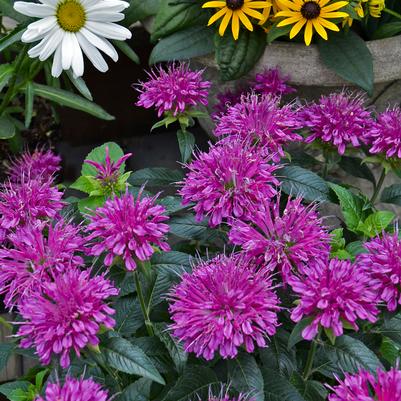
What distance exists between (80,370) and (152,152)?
1209mm

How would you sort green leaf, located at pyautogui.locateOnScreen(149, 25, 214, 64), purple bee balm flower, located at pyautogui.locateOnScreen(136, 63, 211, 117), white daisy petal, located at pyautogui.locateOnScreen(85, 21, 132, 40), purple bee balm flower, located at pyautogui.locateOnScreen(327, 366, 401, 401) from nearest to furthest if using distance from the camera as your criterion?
purple bee balm flower, located at pyautogui.locateOnScreen(327, 366, 401, 401) → purple bee balm flower, located at pyautogui.locateOnScreen(136, 63, 211, 117) → white daisy petal, located at pyautogui.locateOnScreen(85, 21, 132, 40) → green leaf, located at pyautogui.locateOnScreen(149, 25, 214, 64)

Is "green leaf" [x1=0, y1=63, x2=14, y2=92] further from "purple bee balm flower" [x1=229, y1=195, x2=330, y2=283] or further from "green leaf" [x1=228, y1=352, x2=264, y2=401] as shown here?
"green leaf" [x1=228, y1=352, x2=264, y2=401]

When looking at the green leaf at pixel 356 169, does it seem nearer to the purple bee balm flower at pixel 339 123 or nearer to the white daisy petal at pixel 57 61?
the purple bee balm flower at pixel 339 123

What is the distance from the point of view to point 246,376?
0.84 meters

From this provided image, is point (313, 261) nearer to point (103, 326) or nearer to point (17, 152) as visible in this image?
point (103, 326)

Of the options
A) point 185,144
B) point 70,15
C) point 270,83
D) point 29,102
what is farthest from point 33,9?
point 270,83

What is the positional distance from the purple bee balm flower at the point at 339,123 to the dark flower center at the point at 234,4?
282mm

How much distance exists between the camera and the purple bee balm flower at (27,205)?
39.4 inches

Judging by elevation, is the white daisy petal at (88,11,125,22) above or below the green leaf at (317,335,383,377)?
above

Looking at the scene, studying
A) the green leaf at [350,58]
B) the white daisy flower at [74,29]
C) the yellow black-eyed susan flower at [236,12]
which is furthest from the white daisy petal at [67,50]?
the green leaf at [350,58]

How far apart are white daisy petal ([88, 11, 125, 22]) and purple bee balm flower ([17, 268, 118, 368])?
0.62 m

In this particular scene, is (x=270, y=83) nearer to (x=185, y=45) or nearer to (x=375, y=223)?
(x=185, y=45)

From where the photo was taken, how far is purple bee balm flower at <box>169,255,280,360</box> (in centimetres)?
79

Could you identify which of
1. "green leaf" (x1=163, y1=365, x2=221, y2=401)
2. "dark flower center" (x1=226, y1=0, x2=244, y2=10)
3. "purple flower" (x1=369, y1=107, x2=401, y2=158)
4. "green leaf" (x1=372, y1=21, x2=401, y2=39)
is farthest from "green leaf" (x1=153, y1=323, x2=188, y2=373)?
"green leaf" (x1=372, y1=21, x2=401, y2=39)
